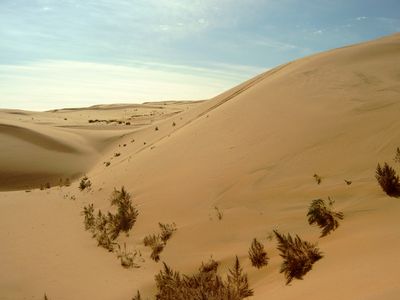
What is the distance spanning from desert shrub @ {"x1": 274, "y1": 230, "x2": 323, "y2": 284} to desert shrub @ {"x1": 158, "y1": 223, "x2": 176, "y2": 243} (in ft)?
7.72

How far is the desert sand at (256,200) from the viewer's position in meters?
3.91

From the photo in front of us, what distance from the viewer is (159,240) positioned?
19.7 feet

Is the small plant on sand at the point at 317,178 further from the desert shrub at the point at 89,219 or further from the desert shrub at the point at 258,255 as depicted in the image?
the desert shrub at the point at 89,219

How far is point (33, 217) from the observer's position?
8.82 m

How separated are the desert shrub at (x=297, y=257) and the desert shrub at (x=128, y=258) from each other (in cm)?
246

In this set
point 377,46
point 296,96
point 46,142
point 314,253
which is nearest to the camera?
point 314,253

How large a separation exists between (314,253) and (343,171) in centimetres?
215

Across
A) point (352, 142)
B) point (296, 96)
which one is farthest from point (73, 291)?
point (296, 96)

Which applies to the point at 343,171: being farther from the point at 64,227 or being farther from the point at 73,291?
the point at 64,227

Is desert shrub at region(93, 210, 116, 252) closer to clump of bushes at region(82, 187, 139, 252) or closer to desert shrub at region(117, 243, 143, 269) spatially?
clump of bushes at region(82, 187, 139, 252)

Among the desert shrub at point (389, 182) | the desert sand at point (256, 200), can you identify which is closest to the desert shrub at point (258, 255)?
the desert sand at point (256, 200)

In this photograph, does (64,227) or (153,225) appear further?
(64,227)

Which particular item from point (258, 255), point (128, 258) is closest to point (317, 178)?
point (258, 255)

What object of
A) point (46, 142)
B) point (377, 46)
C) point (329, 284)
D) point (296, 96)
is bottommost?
point (329, 284)
